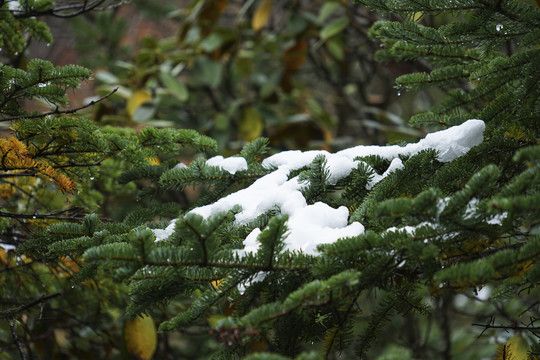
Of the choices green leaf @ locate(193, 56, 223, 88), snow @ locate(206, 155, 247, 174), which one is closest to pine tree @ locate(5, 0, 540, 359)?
snow @ locate(206, 155, 247, 174)

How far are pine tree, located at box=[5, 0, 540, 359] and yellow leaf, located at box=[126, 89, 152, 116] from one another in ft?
5.01

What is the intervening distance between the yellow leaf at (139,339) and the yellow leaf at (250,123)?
1.86 m

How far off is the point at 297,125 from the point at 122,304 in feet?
6.68

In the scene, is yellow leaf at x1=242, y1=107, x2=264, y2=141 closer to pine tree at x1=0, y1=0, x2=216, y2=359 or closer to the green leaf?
the green leaf

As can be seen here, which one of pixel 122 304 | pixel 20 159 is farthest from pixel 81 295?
pixel 20 159

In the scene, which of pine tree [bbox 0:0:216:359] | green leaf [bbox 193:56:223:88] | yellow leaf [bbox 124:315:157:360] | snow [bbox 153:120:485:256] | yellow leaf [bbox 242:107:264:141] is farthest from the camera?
yellow leaf [bbox 242:107:264:141]

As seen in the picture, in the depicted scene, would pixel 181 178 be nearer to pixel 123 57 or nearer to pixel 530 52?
pixel 530 52

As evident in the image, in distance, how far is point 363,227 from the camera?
1.15m

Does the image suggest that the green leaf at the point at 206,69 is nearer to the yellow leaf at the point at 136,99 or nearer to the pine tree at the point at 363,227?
the yellow leaf at the point at 136,99

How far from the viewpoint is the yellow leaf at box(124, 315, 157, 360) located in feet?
6.49

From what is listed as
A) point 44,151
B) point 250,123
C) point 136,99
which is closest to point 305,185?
point 44,151

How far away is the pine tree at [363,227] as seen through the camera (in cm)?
92

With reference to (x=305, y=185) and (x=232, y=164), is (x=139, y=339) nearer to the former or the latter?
(x=232, y=164)

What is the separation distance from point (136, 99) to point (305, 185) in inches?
80.0
